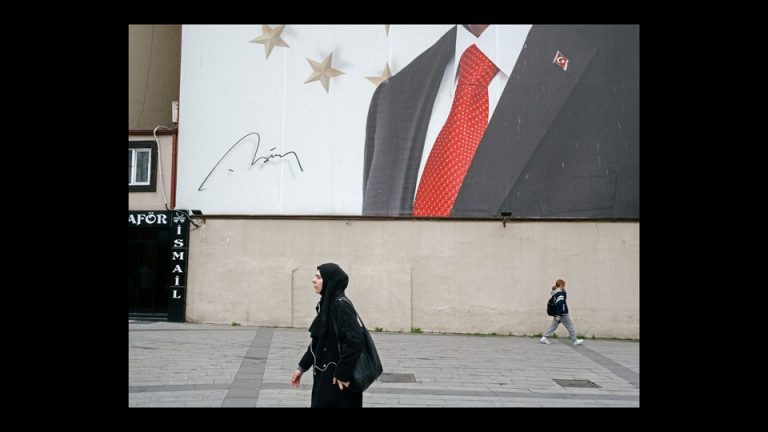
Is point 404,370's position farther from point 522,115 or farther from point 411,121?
point 522,115

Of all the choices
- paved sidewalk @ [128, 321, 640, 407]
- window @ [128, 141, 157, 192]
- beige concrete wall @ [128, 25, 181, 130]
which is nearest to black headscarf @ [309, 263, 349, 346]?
paved sidewalk @ [128, 321, 640, 407]

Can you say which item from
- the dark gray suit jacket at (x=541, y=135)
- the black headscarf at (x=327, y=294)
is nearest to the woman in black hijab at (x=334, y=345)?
the black headscarf at (x=327, y=294)

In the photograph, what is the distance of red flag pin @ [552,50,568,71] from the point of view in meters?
16.5

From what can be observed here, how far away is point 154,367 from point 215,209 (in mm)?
7013

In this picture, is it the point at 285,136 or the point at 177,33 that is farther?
the point at 177,33

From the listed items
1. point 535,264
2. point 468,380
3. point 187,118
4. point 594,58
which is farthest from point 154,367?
point 594,58

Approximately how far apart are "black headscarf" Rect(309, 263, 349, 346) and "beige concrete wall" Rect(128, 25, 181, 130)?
14.4m

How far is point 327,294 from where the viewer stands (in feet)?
17.5

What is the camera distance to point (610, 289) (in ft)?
52.7

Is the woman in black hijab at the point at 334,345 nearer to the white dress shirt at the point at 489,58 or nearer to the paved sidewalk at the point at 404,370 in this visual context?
the paved sidewalk at the point at 404,370

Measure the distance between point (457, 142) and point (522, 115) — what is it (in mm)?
1788

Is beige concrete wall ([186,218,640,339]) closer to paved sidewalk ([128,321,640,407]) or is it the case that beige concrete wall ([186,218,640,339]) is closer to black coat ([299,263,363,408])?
paved sidewalk ([128,321,640,407])

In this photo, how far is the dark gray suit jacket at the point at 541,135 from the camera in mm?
16219

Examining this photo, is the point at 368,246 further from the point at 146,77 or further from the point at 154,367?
the point at 146,77
